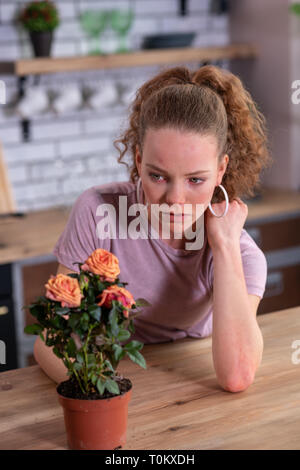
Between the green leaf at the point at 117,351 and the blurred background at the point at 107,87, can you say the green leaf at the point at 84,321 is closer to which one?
the green leaf at the point at 117,351

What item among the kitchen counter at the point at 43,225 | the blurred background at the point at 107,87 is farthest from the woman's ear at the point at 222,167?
the blurred background at the point at 107,87

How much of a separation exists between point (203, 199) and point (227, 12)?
3008mm

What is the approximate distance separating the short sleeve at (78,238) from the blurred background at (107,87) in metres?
1.36

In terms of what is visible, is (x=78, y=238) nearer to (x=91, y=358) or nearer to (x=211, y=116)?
(x=211, y=116)

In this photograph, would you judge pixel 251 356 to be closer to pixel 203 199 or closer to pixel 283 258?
pixel 203 199

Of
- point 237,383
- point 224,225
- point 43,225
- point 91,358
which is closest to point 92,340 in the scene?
point 91,358

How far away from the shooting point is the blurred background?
12.0 feet

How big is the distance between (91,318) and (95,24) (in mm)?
2893

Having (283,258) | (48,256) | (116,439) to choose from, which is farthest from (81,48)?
(116,439)

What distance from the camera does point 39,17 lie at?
11.6 feet

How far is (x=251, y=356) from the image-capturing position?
65.1 inches

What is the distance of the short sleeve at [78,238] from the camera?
1827mm

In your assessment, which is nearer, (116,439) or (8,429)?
(116,439)

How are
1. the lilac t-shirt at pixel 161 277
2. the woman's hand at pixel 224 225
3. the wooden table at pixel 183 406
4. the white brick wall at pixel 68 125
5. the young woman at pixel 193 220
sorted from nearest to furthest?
the wooden table at pixel 183 406
the young woman at pixel 193 220
the woman's hand at pixel 224 225
the lilac t-shirt at pixel 161 277
the white brick wall at pixel 68 125
